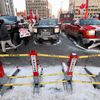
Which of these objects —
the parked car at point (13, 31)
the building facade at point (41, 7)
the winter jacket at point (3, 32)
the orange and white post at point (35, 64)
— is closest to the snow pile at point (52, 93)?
the orange and white post at point (35, 64)

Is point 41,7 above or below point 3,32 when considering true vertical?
below

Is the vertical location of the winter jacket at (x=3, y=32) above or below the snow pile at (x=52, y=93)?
above

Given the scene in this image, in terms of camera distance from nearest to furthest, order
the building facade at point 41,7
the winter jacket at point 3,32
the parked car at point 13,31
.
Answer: the winter jacket at point 3,32 < the parked car at point 13,31 < the building facade at point 41,7

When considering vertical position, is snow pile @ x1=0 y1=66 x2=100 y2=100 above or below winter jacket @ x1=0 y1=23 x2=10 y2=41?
below

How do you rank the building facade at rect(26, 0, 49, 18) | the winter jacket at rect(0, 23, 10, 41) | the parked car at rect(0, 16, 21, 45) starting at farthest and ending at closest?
the building facade at rect(26, 0, 49, 18)
the parked car at rect(0, 16, 21, 45)
the winter jacket at rect(0, 23, 10, 41)

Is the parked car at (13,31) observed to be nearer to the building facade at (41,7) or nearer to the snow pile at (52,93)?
the snow pile at (52,93)

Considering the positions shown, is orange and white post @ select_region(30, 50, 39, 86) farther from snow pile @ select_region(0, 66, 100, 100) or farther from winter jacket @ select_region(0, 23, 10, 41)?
winter jacket @ select_region(0, 23, 10, 41)

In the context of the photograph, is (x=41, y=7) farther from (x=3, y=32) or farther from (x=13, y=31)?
(x=3, y=32)

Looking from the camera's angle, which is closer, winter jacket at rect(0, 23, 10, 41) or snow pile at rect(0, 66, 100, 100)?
snow pile at rect(0, 66, 100, 100)

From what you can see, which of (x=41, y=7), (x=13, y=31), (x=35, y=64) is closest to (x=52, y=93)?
(x=35, y=64)

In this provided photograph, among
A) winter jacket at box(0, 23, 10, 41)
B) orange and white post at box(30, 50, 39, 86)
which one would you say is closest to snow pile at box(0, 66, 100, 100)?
orange and white post at box(30, 50, 39, 86)

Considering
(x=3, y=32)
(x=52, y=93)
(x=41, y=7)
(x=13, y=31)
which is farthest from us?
(x=41, y=7)

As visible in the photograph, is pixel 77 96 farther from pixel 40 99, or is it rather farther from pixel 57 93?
pixel 40 99

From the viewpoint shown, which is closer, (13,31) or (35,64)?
(35,64)
